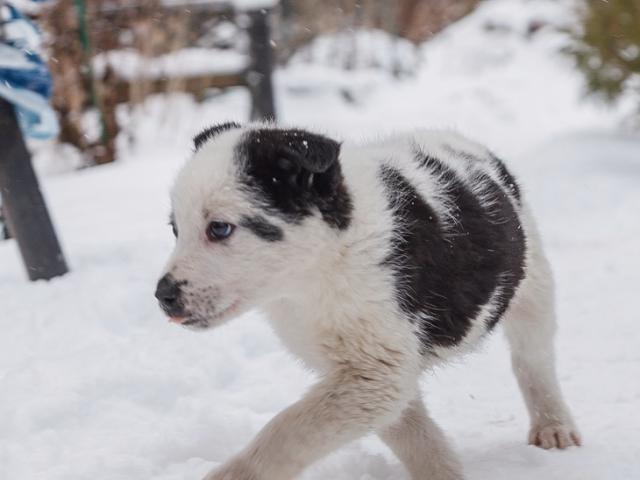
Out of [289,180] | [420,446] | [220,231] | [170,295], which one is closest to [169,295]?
[170,295]

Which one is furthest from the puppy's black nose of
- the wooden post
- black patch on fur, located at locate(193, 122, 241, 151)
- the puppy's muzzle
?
the wooden post

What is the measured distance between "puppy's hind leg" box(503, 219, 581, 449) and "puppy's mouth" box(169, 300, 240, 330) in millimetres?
1242

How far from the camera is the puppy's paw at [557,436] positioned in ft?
11.1

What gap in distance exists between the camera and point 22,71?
4730 mm

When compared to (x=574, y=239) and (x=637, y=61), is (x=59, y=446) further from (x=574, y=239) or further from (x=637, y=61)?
(x=637, y=61)

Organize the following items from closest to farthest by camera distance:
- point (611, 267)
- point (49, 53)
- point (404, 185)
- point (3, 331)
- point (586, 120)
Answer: point (404, 185), point (3, 331), point (611, 267), point (49, 53), point (586, 120)

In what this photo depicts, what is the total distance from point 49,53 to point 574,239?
210 inches

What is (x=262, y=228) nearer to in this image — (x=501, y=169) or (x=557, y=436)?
(x=501, y=169)

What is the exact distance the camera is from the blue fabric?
15.2 ft

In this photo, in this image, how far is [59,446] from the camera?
326 centimetres

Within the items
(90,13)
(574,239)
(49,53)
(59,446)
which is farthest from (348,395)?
(90,13)

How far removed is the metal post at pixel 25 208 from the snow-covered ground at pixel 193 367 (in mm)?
139

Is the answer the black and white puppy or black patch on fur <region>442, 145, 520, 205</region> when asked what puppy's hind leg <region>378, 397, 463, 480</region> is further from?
black patch on fur <region>442, 145, 520, 205</region>

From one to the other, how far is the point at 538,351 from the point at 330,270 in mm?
1178
